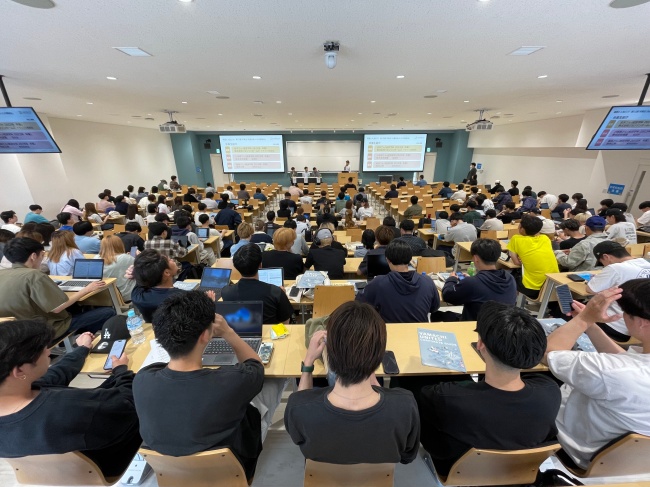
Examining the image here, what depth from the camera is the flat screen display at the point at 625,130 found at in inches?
163

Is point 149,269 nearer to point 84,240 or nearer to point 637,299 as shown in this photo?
point 637,299

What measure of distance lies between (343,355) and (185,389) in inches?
27.3

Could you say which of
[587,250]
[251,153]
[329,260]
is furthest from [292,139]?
[587,250]

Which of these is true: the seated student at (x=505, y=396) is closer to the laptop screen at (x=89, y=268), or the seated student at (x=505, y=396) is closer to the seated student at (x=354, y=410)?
the seated student at (x=354, y=410)

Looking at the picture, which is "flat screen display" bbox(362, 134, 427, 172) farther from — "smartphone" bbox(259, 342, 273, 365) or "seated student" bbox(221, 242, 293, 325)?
"smartphone" bbox(259, 342, 273, 365)

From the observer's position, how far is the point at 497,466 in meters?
1.23

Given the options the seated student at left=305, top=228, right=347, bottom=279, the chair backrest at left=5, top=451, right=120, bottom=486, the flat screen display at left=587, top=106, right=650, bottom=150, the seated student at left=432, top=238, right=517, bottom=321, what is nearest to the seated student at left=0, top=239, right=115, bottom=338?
the chair backrest at left=5, top=451, right=120, bottom=486

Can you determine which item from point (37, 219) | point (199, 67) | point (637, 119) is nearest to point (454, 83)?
point (637, 119)

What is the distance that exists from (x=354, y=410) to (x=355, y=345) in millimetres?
256

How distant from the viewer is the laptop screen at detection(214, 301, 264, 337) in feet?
6.29

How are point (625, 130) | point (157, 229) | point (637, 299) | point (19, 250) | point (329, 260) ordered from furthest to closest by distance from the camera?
1. point (625, 130)
2. point (157, 229)
3. point (329, 260)
4. point (19, 250)
5. point (637, 299)

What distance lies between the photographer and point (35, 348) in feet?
3.96

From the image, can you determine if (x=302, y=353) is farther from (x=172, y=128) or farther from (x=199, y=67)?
(x=172, y=128)

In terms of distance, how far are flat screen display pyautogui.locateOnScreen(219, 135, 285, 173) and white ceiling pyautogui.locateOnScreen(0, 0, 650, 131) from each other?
9.55m
